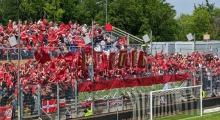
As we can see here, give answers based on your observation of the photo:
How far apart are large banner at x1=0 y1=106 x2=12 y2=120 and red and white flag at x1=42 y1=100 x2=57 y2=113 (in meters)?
1.24

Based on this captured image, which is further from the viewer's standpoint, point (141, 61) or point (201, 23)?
point (201, 23)

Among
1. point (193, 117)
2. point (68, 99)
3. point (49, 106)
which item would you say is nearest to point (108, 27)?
point (193, 117)

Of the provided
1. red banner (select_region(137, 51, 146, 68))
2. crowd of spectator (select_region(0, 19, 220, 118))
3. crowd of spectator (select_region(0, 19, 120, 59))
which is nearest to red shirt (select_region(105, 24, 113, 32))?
crowd of spectator (select_region(0, 19, 220, 118))

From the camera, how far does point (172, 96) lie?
19406 millimetres

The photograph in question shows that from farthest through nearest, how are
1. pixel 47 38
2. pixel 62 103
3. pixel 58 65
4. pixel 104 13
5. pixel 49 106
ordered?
pixel 104 13, pixel 47 38, pixel 58 65, pixel 62 103, pixel 49 106

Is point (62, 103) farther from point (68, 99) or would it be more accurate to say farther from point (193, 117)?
point (193, 117)

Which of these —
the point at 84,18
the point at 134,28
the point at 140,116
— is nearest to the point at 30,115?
the point at 140,116

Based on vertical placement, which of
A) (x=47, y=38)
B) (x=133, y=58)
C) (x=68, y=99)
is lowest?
(x=68, y=99)

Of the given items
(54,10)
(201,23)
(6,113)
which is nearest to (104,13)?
(54,10)

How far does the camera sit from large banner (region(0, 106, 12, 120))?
14148 millimetres

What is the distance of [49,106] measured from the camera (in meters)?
15.3

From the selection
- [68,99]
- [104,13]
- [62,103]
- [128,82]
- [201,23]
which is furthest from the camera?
[201,23]

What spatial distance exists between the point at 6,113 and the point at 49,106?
5.34ft

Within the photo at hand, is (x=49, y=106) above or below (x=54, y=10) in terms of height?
below
